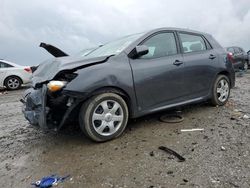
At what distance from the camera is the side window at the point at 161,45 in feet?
15.5

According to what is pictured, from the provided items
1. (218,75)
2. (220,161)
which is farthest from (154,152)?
(218,75)

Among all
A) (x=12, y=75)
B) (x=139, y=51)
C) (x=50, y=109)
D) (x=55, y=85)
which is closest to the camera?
(x=55, y=85)

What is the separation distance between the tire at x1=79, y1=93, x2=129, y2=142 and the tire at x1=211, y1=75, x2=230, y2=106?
230 centimetres

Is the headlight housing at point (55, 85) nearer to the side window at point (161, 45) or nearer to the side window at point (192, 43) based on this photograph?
the side window at point (161, 45)

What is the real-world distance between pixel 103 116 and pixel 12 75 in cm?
1010

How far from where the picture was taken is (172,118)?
16.9ft

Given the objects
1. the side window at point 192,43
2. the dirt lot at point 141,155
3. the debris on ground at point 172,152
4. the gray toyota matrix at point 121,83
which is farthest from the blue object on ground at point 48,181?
the side window at point 192,43

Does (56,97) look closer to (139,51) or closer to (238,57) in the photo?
(139,51)

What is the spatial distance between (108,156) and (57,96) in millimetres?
1095

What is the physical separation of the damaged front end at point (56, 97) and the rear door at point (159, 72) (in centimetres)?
67

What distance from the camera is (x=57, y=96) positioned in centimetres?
390

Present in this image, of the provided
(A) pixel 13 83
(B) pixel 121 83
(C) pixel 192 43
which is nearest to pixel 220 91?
(C) pixel 192 43

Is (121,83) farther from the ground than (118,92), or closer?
farther from the ground

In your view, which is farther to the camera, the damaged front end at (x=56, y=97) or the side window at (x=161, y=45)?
the side window at (x=161, y=45)
